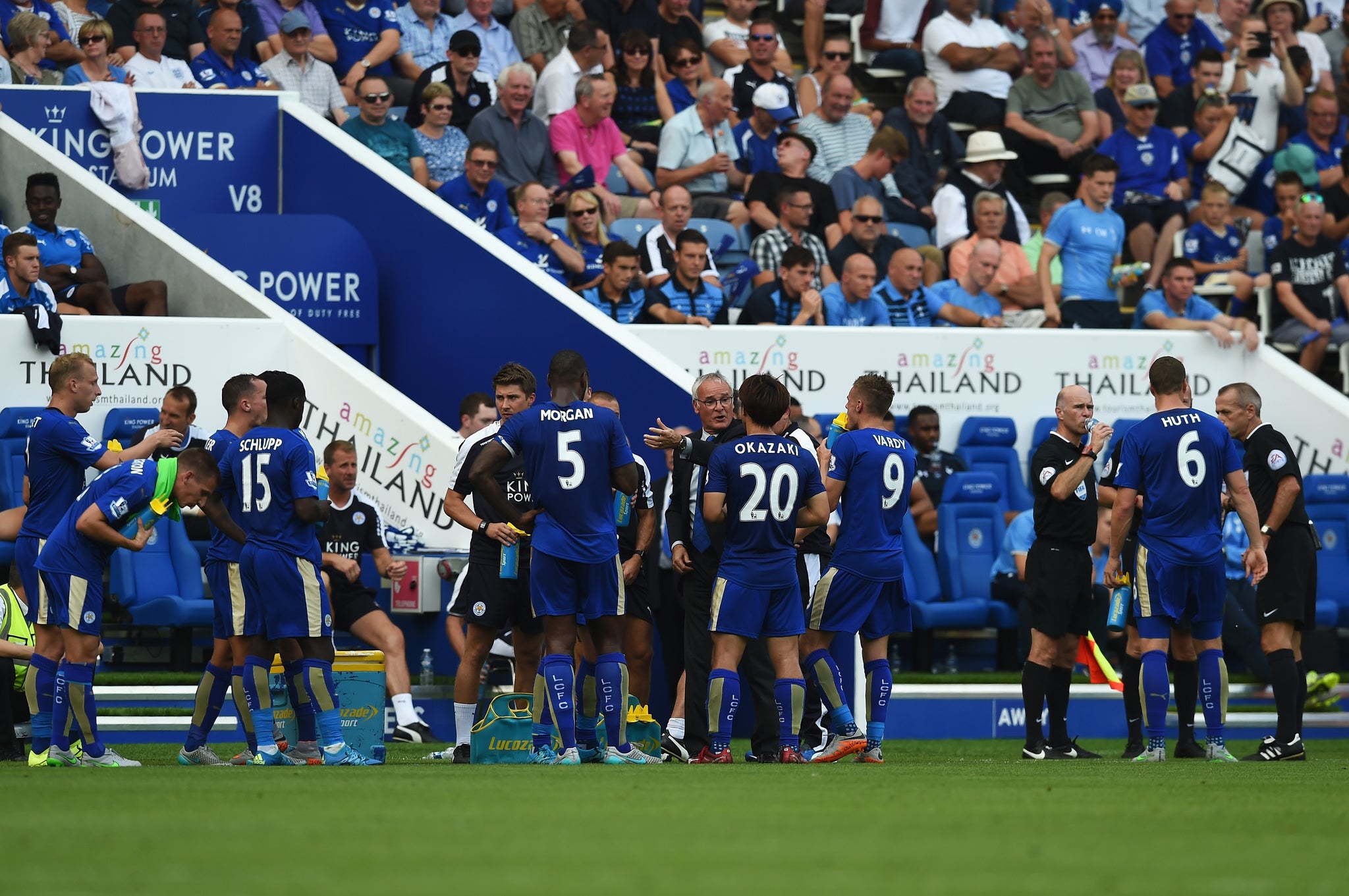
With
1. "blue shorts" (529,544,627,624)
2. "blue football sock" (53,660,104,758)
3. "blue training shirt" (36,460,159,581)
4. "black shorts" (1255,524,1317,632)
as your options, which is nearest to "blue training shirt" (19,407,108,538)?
"blue training shirt" (36,460,159,581)

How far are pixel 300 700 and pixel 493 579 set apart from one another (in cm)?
138

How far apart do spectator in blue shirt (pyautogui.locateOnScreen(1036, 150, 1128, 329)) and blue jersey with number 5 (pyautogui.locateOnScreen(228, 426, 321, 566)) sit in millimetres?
8529

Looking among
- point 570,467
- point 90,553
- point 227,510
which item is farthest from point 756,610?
point 90,553

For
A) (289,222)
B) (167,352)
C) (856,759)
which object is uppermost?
(289,222)

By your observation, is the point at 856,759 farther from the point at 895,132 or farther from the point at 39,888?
the point at 895,132

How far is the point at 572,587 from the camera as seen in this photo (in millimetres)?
9609

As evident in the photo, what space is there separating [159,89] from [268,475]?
271 inches

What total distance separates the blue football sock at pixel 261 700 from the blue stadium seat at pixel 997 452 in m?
6.81

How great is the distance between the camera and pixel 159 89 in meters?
15.3

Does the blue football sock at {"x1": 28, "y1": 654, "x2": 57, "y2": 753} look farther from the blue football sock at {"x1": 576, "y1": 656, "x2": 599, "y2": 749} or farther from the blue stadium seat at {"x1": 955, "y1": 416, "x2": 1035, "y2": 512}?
the blue stadium seat at {"x1": 955, "y1": 416, "x2": 1035, "y2": 512}

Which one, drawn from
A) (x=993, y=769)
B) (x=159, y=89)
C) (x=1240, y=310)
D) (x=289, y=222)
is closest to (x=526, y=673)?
(x=993, y=769)

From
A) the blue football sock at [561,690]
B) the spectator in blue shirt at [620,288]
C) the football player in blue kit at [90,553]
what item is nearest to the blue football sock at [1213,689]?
the blue football sock at [561,690]

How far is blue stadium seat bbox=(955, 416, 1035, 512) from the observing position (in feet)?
49.2

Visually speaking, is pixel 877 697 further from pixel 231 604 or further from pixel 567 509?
pixel 231 604
